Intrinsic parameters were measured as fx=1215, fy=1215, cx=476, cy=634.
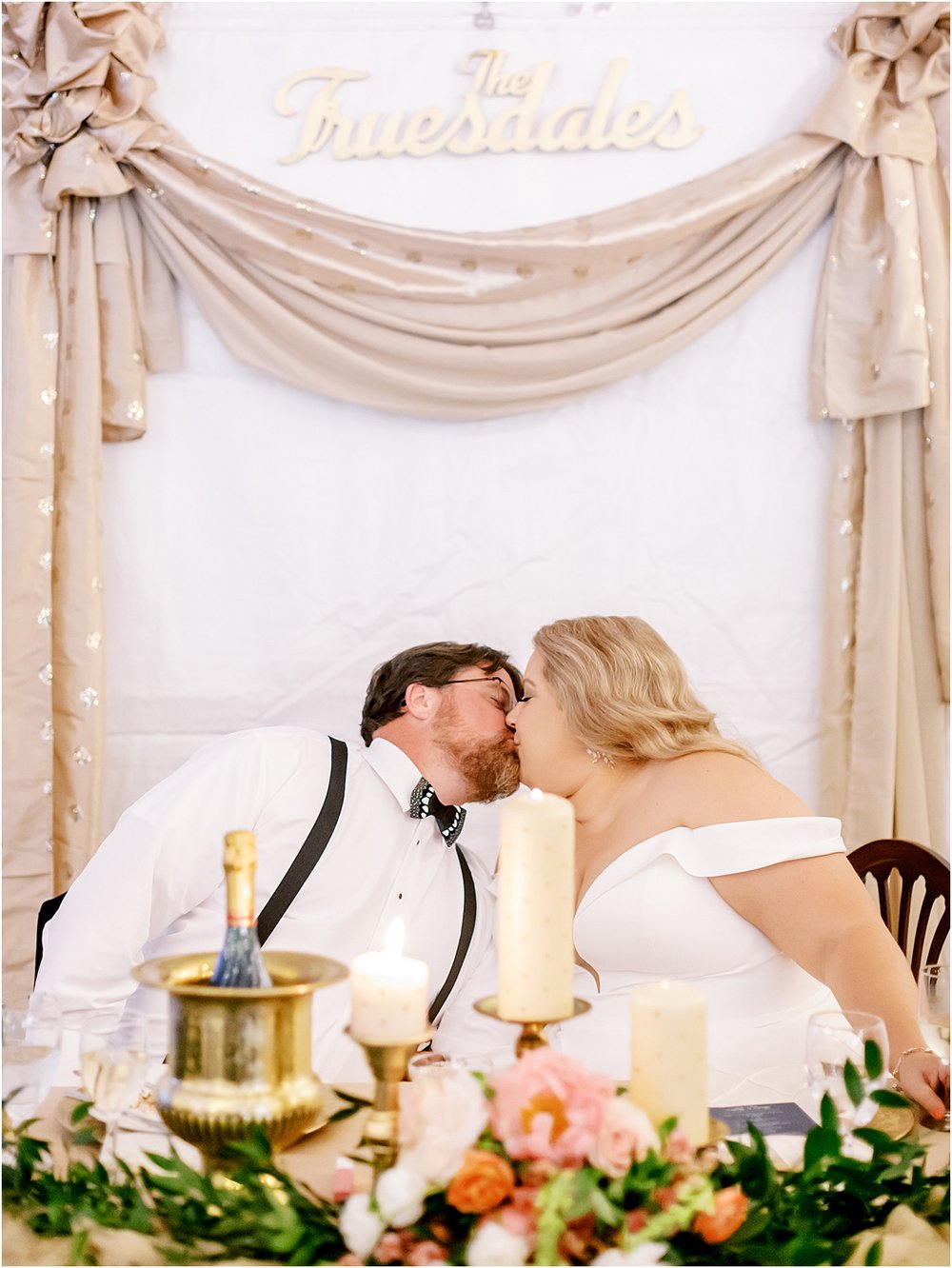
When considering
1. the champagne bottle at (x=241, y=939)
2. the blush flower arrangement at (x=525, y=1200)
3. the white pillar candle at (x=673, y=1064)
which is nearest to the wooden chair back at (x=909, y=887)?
the blush flower arrangement at (x=525, y=1200)

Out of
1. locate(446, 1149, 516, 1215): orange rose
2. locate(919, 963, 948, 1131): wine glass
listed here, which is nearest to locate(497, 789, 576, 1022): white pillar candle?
locate(446, 1149, 516, 1215): orange rose

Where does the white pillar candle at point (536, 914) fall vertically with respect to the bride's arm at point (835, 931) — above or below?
above

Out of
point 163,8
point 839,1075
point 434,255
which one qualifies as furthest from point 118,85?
point 839,1075

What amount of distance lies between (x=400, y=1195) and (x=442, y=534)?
212 centimetres

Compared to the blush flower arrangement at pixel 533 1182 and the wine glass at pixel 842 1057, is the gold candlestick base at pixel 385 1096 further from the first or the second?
the wine glass at pixel 842 1057

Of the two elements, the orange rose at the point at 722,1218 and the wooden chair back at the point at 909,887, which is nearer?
the orange rose at the point at 722,1218

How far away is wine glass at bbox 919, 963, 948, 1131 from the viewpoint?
4.67 feet

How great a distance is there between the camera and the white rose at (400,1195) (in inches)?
38.5

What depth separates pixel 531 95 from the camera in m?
2.88

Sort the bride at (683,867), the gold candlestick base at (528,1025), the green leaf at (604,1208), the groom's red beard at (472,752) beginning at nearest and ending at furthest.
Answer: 1. the green leaf at (604,1208)
2. the gold candlestick base at (528,1025)
3. the bride at (683,867)
4. the groom's red beard at (472,752)

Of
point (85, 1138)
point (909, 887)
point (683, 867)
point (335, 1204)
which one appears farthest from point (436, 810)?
point (335, 1204)

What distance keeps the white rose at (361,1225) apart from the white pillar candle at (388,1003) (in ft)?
0.43

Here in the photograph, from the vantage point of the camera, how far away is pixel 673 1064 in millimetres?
1078

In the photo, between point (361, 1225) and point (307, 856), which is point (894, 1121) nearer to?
point (361, 1225)
